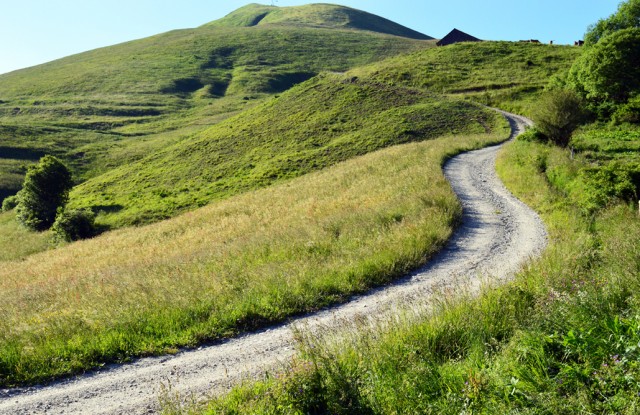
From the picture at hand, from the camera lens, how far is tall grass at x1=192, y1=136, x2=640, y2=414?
455 centimetres

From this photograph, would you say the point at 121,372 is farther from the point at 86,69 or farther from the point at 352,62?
the point at 86,69

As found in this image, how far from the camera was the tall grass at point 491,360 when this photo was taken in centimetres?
455

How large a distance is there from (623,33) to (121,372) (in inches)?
2153

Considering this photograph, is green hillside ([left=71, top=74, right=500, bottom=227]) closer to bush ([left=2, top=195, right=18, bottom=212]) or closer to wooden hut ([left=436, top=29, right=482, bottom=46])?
bush ([left=2, top=195, right=18, bottom=212])

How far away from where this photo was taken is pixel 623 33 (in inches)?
1745

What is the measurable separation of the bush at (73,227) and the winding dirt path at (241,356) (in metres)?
36.4

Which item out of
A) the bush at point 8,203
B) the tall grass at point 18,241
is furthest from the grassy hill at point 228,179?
the bush at point 8,203

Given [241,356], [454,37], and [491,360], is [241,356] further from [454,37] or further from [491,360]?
[454,37]

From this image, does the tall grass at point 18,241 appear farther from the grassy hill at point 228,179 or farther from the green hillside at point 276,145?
the green hillside at point 276,145

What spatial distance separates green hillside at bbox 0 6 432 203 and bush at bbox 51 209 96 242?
3200 centimetres

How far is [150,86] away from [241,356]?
439 feet

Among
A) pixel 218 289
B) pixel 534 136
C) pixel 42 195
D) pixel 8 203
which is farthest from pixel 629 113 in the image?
pixel 8 203

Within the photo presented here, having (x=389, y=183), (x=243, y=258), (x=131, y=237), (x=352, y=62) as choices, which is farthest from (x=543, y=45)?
(x=243, y=258)

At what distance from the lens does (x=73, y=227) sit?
130ft
